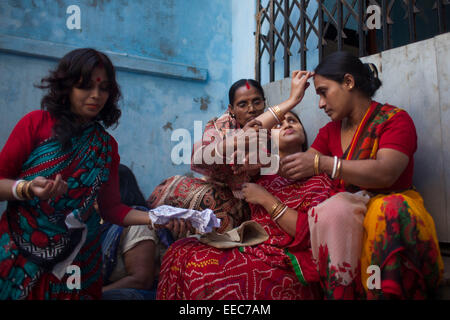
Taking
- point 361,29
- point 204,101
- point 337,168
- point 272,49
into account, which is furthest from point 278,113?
point 204,101

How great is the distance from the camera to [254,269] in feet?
6.13

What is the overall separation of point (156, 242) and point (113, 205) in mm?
703

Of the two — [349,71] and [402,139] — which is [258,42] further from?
[402,139]

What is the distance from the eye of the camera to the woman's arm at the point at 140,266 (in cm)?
239

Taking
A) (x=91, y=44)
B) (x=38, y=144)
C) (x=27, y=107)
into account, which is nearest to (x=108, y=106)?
(x=38, y=144)

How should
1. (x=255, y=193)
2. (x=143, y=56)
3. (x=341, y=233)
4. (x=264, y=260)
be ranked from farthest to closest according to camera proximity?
(x=143, y=56), (x=255, y=193), (x=264, y=260), (x=341, y=233)

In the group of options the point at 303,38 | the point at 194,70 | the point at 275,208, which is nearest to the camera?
the point at 275,208

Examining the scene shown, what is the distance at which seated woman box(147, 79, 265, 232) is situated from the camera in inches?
95.7

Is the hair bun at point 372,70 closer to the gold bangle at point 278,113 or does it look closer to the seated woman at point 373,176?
the seated woman at point 373,176

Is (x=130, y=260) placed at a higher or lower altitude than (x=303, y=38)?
lower

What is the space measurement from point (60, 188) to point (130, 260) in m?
1.10

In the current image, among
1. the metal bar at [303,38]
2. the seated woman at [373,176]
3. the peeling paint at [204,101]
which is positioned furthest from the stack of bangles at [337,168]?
the peeling paint at [204,101]

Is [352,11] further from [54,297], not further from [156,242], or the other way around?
[54,297]

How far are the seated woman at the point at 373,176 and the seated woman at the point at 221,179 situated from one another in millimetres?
567
